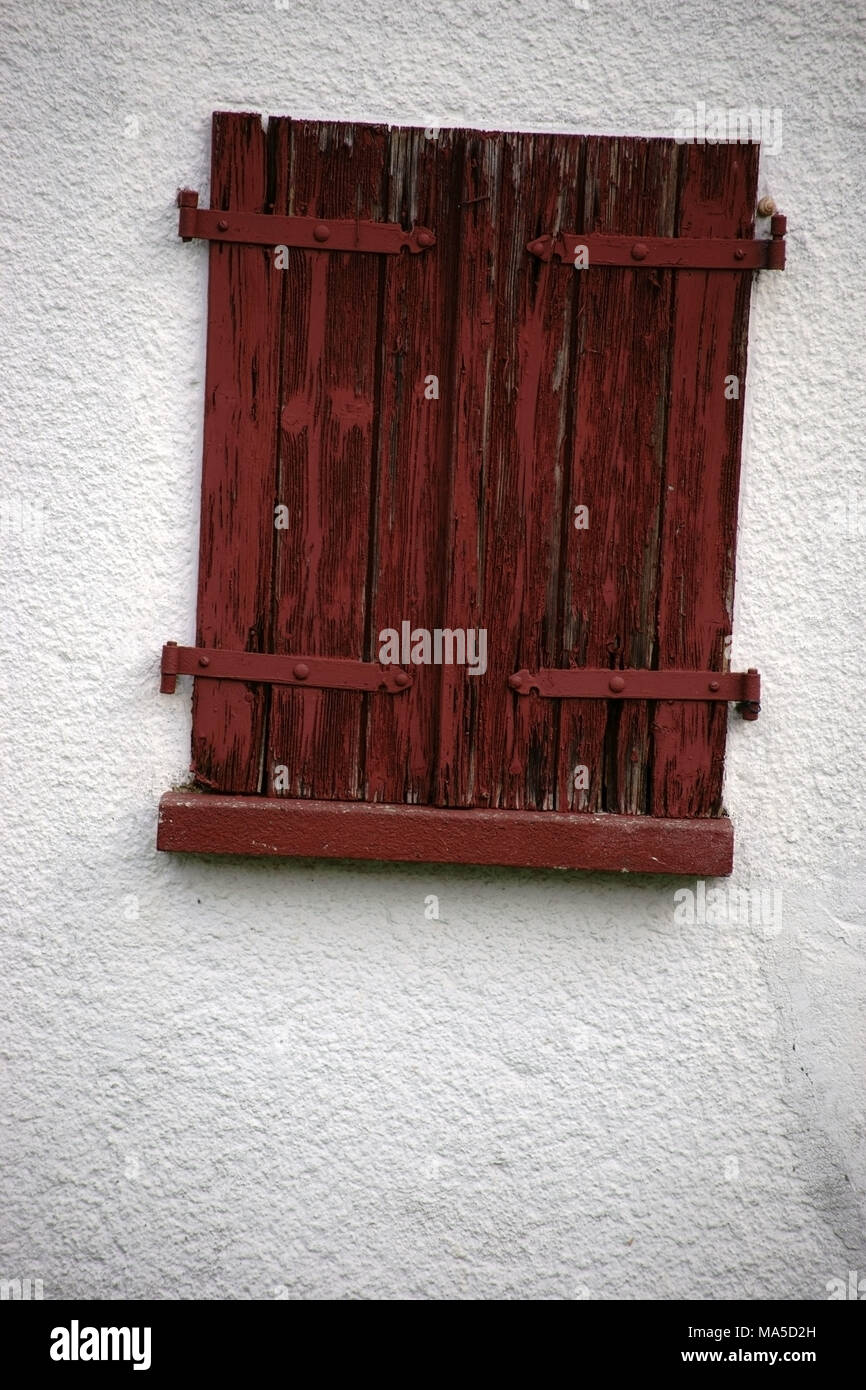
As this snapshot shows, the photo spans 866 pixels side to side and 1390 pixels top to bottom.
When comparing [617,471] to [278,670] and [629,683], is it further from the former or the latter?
[278,670]

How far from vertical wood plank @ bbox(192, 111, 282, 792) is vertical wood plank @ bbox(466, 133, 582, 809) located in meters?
0.48

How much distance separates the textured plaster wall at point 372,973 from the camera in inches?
95.0

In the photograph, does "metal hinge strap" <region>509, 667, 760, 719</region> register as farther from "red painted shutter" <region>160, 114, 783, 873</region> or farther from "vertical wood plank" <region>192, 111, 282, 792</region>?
"vertical wood plank" <region>192, 111, 282, 792</region>

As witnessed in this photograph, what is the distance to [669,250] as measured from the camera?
91.9 inches

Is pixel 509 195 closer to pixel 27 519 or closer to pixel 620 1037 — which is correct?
pixel 27 519

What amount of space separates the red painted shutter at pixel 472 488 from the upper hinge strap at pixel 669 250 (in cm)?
2

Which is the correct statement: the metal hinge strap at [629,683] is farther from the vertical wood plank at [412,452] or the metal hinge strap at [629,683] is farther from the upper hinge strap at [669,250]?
the upper hinge strap at [669,250]

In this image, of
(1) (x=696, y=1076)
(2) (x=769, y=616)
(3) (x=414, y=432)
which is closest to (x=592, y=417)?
(3) (x=414, y=432)

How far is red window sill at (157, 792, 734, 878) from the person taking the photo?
2.35 meters

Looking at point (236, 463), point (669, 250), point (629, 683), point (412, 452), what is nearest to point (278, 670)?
point (236, 463)

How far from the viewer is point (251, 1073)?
245 centimetres

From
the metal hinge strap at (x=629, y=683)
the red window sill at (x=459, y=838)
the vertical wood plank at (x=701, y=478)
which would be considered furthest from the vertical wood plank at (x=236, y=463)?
the vertical wood plank at (x=701, y=478)

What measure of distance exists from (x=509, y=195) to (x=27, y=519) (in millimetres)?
1250

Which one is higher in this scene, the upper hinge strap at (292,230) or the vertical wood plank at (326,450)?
the upper hinge strap at (292,230)
